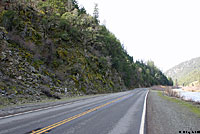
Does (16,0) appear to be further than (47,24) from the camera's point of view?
No

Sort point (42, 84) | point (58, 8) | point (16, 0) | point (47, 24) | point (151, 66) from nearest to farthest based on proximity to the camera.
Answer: point (42, 84) → point (16, 0) → point (47, 24) → point (58, 8) → point (151, 66)

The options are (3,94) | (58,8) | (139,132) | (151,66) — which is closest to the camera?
(139,132)

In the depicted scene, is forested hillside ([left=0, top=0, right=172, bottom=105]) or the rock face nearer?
the rock face

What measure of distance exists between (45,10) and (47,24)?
6.10 metres

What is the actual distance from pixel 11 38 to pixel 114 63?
38.2 metres

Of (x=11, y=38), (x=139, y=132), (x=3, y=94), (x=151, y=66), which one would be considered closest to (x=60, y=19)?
(x=11, y=38)

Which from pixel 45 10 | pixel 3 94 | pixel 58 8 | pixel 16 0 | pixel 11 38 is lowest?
pixel 3 94

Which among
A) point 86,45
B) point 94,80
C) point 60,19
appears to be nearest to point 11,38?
point 60,19

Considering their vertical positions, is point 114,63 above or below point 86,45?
below

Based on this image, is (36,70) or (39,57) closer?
(36,70)

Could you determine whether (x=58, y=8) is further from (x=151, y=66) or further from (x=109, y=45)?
(x=151, y=66)

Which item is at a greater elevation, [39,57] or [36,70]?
[39,57]

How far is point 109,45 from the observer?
2203 inches

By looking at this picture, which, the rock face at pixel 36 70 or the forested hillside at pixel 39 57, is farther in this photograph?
the forested hillside at pixel 39 57
